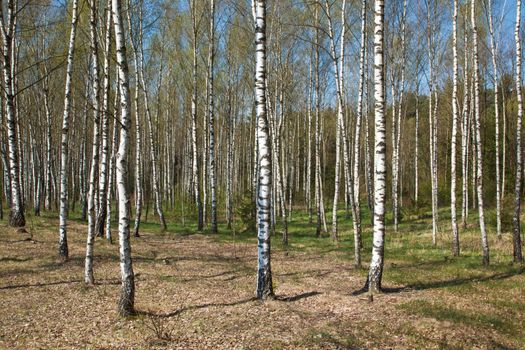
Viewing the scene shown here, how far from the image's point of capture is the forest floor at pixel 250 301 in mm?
5535

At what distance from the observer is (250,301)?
7.20m

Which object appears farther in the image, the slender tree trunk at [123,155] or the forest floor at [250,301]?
the slender tree trunk at [123,155]

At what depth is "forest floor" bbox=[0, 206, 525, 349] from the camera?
18.2 feet

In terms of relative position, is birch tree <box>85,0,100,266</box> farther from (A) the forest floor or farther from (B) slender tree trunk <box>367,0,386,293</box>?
(B) slender tree trunk <box>367,0,386,293</box>

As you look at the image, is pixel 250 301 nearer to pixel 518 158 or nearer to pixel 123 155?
pixel 123 155

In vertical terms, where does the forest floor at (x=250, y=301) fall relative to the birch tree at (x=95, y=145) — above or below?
below

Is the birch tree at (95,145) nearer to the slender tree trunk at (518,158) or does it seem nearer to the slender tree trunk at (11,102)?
the slender tree trunk at (11,102)

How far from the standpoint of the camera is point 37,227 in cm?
1435

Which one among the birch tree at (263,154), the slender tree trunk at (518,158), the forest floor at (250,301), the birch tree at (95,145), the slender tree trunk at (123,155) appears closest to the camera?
the forest floor at (250,301)

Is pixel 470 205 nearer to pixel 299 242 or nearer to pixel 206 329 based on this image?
pixel 299 242

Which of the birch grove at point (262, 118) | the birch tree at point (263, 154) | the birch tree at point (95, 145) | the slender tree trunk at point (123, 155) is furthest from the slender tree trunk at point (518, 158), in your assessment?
the birch tree at point (95, 145)

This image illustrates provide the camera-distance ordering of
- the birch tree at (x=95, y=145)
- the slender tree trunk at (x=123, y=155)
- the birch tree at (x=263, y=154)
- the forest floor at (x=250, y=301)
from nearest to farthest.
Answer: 1. the forest floor at (x=250, y=301)
2. the slender tree trunk at (x=123, y=155)
3. the birch tree at (x=263, y=154)
4. the birch tree at (x=95, y=145)

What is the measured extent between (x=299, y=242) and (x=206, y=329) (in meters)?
10.0

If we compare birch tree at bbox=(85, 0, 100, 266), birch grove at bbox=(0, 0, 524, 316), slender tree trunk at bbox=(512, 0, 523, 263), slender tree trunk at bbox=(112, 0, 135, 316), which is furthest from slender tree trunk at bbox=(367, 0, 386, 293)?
birch tree at bbox=(85, 0, 100, 266)
